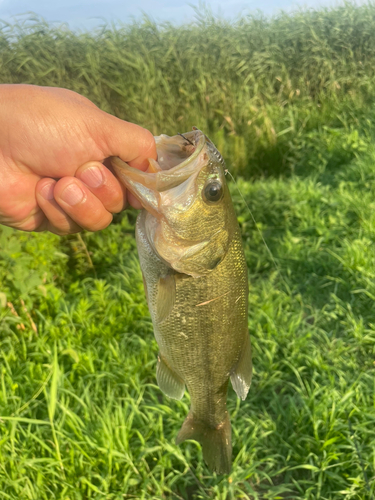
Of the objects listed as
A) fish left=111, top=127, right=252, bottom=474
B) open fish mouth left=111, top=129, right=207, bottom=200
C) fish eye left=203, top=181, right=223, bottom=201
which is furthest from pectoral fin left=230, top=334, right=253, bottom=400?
open fish mouth left=111, top=129, right=207, bottom=200

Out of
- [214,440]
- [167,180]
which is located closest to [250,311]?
[214,440]

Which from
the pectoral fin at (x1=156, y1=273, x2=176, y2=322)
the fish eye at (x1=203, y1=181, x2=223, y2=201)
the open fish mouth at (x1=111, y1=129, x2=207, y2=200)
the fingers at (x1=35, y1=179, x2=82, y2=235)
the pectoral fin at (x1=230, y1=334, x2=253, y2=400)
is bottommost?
the pectoral fin at (x1=230, y1=334, x2=253, y2=400)

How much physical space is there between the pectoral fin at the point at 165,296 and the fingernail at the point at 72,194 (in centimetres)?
52

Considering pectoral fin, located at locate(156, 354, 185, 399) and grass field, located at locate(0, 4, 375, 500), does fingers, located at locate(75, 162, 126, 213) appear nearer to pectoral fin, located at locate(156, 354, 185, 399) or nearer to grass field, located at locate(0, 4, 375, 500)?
pectoral fin, located at locate(156, 354, 185, 399)

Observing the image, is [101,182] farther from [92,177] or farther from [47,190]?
[47,190]

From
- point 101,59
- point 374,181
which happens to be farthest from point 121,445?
point 101,59

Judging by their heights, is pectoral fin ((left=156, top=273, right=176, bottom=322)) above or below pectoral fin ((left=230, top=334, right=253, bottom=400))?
above

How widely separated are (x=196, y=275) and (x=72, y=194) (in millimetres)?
656

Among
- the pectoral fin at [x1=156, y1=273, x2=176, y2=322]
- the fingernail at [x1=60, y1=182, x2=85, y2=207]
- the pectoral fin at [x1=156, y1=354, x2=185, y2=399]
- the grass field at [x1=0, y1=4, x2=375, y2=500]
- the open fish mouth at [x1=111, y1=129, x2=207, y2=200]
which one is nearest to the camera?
the open fish mouth at [x1=111, y1=129, x2=207, y2=200]

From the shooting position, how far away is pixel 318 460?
2.20 meters

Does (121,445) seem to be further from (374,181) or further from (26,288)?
(374,181)

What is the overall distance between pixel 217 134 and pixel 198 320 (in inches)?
195

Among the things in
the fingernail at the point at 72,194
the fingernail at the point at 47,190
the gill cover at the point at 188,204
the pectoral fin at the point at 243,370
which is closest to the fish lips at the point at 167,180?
the gill cover at the point at 188,204

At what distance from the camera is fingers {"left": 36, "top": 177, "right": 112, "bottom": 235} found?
1.61 m
